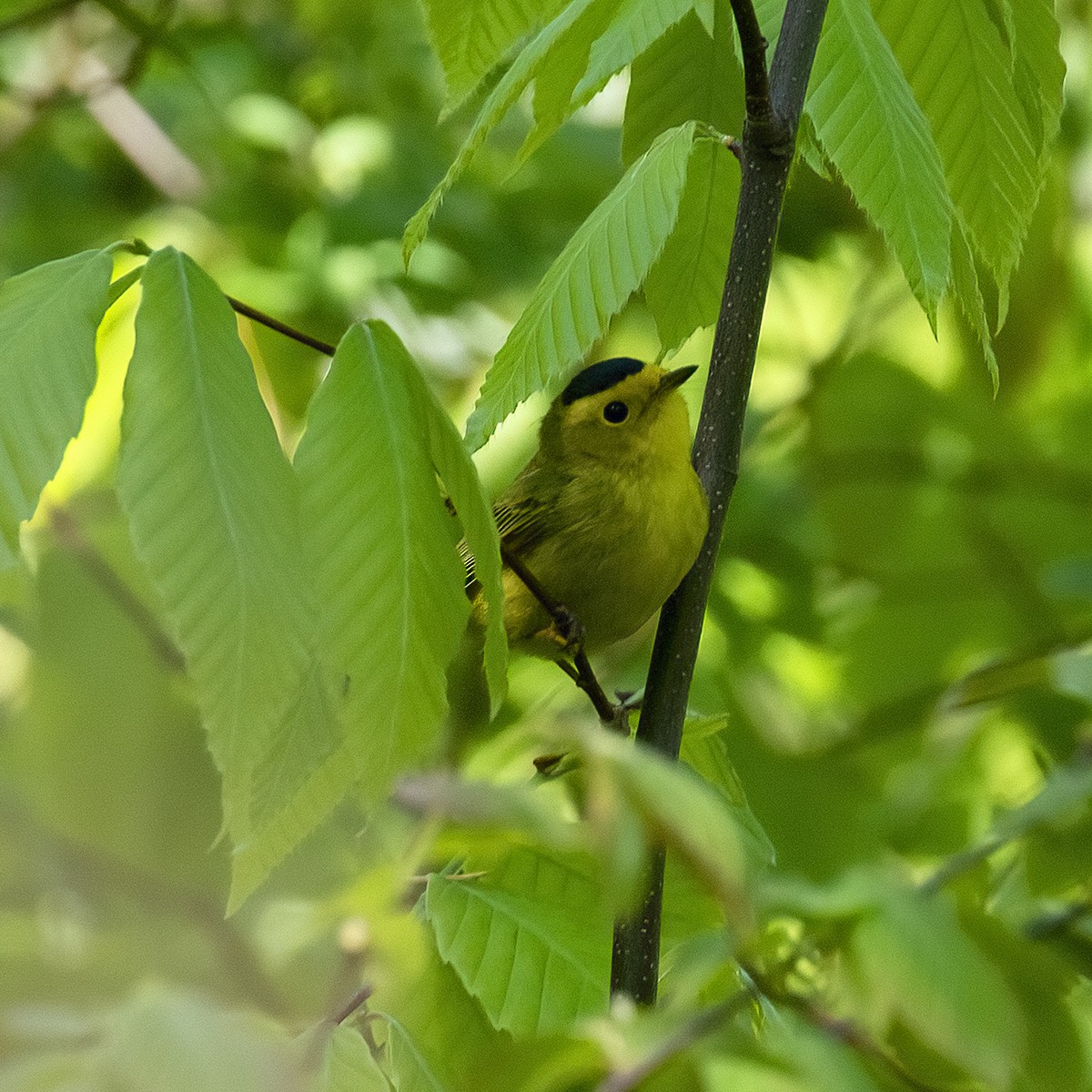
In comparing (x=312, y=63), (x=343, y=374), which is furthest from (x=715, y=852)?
(x=312, y=63)

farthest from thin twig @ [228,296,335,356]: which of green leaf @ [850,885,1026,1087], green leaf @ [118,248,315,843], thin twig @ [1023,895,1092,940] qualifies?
thin twig @ [1023,895,1092,940]

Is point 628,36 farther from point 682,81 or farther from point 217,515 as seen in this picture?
point 217,515

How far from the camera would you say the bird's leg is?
1.35 metres

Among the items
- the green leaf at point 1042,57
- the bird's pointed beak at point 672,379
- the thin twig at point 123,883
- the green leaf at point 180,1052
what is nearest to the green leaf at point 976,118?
the green leaf at point 1042,57

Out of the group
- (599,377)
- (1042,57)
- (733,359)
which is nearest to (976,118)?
(1042,57)

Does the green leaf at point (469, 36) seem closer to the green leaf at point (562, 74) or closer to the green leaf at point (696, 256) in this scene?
the green leaf at point (562, 74)

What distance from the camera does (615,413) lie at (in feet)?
8.53

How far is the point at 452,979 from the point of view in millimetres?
1250

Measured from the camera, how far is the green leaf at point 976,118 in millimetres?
1256

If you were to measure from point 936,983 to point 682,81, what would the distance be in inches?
38.2

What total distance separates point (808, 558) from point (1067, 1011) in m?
2.34

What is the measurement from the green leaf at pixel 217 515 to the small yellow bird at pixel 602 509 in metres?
0.85

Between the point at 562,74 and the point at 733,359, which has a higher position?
the point at 562,74

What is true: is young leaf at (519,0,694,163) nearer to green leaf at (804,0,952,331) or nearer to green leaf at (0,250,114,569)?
green leaf at (804,0,952,331)
